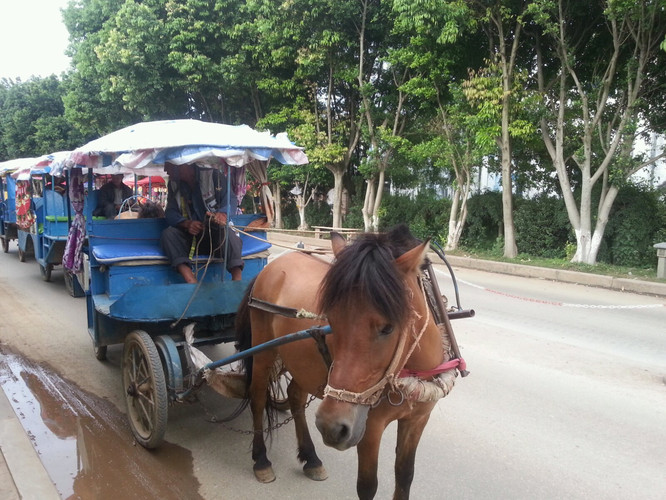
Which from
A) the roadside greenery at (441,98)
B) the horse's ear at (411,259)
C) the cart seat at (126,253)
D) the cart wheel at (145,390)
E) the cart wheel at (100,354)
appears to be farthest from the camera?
the roadside greenery at (441,98)

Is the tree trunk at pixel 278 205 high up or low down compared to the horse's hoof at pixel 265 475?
up

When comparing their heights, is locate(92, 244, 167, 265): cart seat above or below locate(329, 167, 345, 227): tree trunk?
below

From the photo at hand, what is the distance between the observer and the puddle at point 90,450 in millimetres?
3197

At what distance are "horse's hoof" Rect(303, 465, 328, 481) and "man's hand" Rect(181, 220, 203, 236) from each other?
232 cm

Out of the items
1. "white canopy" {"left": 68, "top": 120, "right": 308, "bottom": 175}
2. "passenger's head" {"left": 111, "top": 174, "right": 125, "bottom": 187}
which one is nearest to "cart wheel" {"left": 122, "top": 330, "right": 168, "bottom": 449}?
"white canopy" {"left": 68, "top": 120, "right": 308, "bottom": 175}

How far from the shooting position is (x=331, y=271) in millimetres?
2176

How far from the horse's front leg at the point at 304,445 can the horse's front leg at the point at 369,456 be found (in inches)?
32.3

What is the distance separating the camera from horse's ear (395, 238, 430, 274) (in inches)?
83.9

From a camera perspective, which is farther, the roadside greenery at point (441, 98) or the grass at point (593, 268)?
the roadside greenery at point (441, 98)

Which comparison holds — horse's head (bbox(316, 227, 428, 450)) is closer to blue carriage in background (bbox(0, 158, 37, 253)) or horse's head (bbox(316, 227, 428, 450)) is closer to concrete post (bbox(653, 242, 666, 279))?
concrete post (bbox(653, 242, 666, 279))

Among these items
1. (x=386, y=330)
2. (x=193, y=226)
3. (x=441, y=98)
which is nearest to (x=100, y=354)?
(x=193, y=226)

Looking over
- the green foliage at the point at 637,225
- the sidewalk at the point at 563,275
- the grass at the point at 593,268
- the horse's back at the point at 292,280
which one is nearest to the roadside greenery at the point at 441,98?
the green foliage at the point at 637,225

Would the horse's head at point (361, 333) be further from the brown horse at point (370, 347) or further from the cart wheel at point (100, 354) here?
the cart wheel at point (100, 354)

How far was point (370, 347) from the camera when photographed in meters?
2.02
